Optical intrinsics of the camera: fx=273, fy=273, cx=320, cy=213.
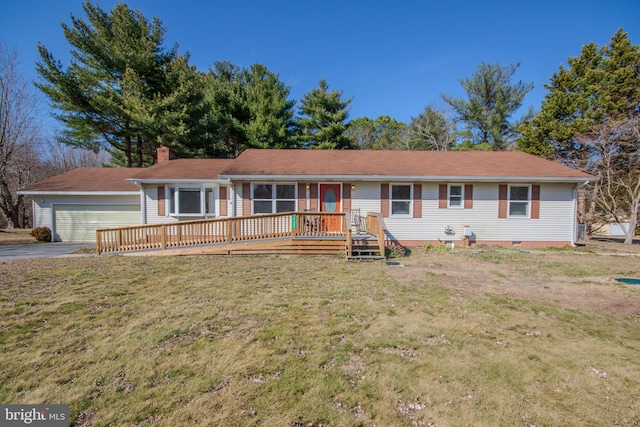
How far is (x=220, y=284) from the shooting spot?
591 cm

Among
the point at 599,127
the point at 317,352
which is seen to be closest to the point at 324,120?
the point at 599,127

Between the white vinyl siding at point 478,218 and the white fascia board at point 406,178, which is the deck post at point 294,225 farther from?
the white vinyl siding at point 478,218

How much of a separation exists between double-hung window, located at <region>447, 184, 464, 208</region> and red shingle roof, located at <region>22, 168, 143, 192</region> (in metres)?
14.4

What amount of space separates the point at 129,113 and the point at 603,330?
2170 centimetres

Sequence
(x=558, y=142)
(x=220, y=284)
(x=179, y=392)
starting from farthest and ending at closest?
(x=558, y=142) → (x=220, y=284) → (x=179, y=392)

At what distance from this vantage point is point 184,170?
12.4 meters

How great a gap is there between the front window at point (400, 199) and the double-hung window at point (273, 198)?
13.5ft

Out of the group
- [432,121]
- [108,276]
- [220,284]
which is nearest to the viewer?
[220,284]

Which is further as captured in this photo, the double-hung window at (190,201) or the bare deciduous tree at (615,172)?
the bare deciduous tree at (615,172)

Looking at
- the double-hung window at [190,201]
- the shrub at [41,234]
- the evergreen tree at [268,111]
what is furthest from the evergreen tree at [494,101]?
the shrub at [41,234]

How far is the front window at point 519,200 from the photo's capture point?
11.2m

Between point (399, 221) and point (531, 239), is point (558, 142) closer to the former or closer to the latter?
point (531, 239)

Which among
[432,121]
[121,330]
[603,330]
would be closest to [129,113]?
[121,330]

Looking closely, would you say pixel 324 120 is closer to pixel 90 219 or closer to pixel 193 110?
pixel 193 110
